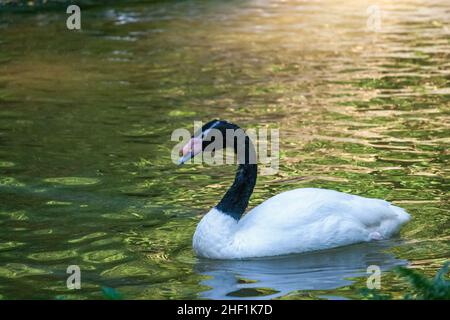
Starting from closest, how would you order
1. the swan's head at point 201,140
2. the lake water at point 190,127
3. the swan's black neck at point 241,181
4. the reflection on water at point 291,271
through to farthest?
1. the reflection on water at point 291,271
2. the lake water at point 190,127
3. the swan's head at point 201,140
4. the swan's black neck at point 241,181

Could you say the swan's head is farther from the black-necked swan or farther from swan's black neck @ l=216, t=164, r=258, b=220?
swan's black neck @ l=216, t=164, r=258, b=220

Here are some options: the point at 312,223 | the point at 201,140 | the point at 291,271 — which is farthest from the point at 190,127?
the point at 291,271

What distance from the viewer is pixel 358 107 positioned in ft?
47.0

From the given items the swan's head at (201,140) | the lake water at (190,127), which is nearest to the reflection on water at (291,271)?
the lake water at (190,127)

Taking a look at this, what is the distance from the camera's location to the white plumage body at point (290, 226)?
880cm

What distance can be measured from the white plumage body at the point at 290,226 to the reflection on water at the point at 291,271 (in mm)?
85

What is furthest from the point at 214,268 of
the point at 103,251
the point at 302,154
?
the point at 302,154

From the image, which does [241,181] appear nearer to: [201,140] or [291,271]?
[201,140]

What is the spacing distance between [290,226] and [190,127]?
4751 millimetres

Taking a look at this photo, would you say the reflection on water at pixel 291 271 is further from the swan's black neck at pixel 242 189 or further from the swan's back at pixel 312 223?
the swan's black neck at pixel 242 189

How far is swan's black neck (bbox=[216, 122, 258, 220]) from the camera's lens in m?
8.97

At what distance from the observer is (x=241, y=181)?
9102mm

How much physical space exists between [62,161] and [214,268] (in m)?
→ 3.85
